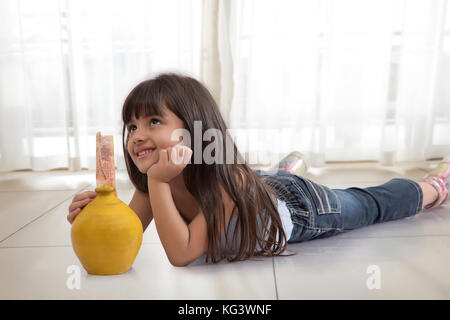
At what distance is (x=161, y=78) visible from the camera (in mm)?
816

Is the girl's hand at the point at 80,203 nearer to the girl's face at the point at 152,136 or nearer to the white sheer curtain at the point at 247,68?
the girl's face at the point at 152,136

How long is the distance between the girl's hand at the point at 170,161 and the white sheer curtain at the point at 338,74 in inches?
44.3

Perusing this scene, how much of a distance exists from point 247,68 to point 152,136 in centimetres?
115

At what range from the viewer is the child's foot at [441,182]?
1201 millimetres

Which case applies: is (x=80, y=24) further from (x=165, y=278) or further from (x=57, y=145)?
(x=165, y=278)

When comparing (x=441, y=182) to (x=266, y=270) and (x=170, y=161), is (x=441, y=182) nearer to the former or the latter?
(x=266, y=270)

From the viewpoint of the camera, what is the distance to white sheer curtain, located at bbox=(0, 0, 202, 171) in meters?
1.80

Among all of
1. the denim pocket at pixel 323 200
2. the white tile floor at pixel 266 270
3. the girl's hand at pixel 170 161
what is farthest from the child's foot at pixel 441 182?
the girl's hand at pixel 170 161

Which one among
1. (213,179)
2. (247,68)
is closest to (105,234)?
(213,179)

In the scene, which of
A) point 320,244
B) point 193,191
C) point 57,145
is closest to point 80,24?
point 57,145

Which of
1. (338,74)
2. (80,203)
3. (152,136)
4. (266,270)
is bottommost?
(266,270)

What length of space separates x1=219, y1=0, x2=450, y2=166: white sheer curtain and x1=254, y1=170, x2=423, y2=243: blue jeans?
29.6 inches

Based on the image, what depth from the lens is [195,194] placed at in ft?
2.67

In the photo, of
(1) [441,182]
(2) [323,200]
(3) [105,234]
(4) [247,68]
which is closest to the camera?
(3) [105,234]
